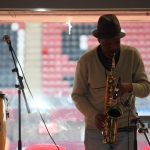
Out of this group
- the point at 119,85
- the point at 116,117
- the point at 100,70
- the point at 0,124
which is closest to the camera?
the point at 119,85

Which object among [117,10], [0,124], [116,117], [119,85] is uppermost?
[117,10]

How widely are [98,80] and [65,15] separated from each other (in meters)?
1.26

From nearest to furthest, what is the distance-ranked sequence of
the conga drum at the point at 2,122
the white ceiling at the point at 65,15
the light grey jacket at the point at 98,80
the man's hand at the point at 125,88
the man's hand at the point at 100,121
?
the man's hand at the point at 125,88, the man's hand at the point at 100,121, the light grey jacket at the point at 98,80, the conga drum at the point at 2,122, the white ceiling at the point at 65,15

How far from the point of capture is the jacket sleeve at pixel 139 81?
1754 mm

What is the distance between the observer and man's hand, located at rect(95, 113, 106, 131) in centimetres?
174

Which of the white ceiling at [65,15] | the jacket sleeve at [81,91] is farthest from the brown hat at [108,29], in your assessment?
the white ceiling at [65,15]

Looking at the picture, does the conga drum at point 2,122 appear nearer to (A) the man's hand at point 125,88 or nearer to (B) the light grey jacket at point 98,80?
(B) the light grey jacket at point 98,80

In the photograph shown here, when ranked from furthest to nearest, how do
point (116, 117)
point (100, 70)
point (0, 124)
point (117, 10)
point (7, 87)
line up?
point (7, 87) < point (117, 10) < point (0, 124) < point (100, 70) < point (116, 117)

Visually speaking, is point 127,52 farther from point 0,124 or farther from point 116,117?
point 0,124

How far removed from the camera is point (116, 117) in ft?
5.63

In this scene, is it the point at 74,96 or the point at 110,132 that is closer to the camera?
the point at 110,132

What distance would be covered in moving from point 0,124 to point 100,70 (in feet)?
3.72

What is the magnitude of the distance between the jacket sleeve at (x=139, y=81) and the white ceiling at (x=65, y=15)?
1.08 metres

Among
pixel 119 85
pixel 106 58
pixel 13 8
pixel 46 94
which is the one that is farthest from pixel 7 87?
pixel 119 85
